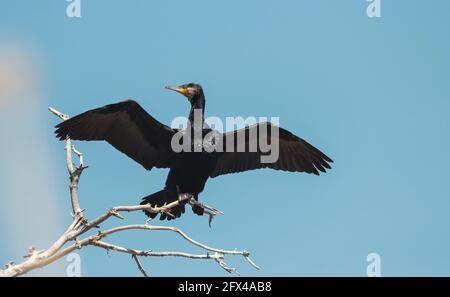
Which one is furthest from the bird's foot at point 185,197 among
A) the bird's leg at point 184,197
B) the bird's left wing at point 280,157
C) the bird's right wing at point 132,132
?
the bird's left wing at point 280,157

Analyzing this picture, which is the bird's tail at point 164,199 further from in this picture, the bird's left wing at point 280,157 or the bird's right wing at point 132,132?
the bird's left wing at point 280,157

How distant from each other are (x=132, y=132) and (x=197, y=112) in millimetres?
998

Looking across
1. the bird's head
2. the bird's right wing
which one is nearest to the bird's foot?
the bird's right wing

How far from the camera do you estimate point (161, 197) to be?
10.4 m

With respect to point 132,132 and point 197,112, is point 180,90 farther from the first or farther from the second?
point 132,132

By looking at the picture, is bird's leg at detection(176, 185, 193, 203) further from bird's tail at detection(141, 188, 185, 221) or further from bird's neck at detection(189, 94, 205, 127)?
bird's neck at detection(189, 94, 205, 127)

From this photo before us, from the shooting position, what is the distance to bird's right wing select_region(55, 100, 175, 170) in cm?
1070

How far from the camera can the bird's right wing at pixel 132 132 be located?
1070 centimetres

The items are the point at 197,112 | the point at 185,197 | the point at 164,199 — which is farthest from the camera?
the point at 197,112

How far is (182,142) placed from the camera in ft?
34.9

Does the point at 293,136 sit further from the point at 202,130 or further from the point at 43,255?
the point at 43,255

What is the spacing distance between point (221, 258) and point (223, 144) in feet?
12.5

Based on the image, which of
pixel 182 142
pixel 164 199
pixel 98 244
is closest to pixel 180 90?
pixel 182 142
